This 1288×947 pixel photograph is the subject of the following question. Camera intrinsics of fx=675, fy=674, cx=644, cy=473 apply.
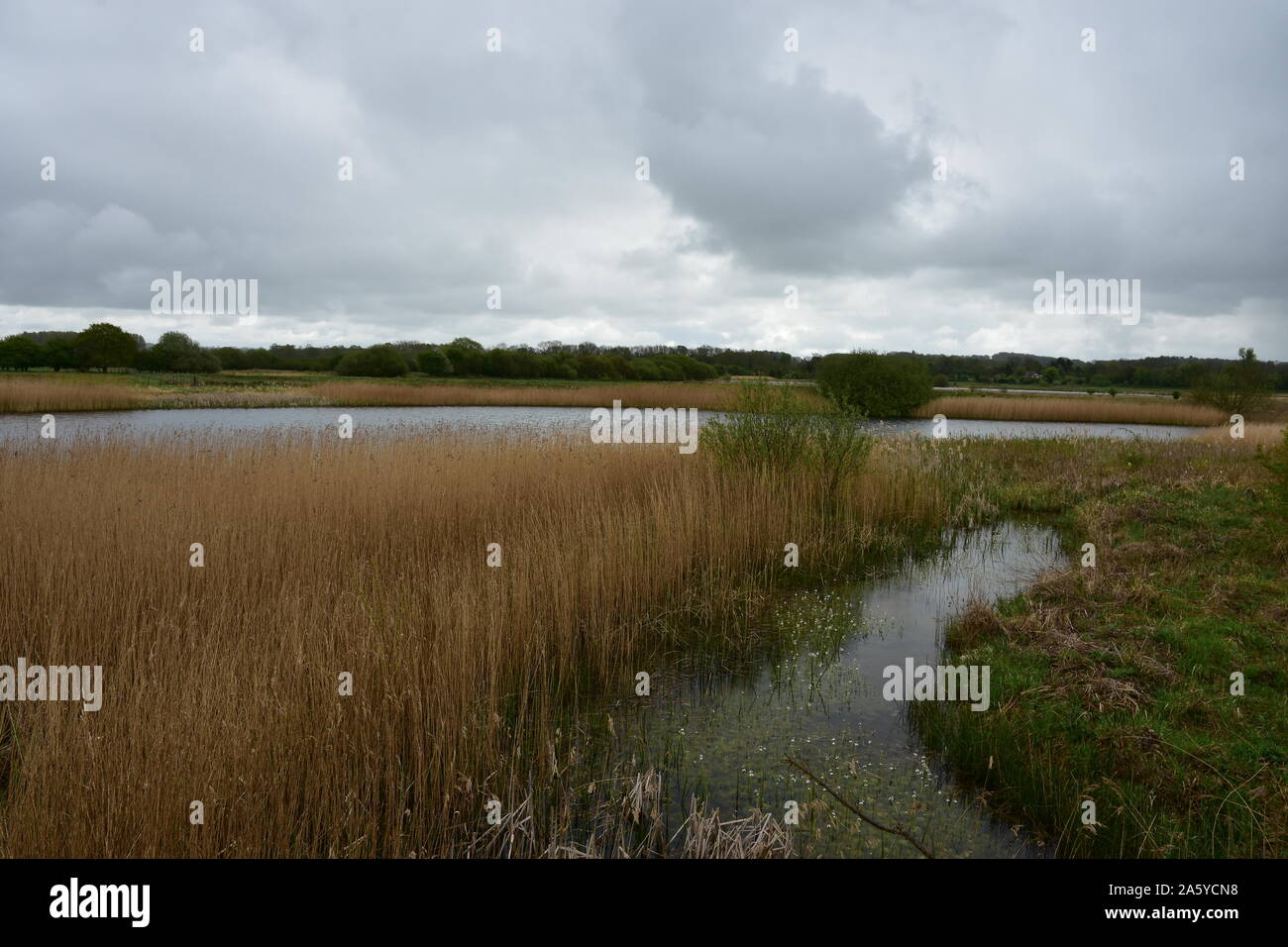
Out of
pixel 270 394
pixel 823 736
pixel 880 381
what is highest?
pixel 880 381

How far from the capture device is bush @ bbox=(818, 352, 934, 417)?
3375cm

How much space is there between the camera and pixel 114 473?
9.13 metres

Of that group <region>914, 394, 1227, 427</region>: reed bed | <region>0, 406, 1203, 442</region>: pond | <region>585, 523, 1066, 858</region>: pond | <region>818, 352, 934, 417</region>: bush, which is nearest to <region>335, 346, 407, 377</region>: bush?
<region>0, 406, 1203, 442</region>: pond

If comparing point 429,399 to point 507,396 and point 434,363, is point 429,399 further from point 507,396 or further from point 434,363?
point 434,363

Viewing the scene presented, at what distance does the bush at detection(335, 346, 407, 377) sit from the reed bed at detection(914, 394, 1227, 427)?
49052mm

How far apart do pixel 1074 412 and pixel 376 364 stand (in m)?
57.9

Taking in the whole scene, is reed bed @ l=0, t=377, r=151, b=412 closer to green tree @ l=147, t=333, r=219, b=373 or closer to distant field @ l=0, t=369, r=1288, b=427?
distant field @ l=0, t=369, r=1288, b=427

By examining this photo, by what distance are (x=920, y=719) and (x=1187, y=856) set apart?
1718mm

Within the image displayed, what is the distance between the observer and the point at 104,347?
5206 cm

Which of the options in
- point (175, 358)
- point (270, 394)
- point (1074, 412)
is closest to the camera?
point (1074, 412)

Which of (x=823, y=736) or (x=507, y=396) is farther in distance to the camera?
(x=507, y=396)

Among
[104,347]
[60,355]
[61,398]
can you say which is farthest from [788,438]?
[60,355]

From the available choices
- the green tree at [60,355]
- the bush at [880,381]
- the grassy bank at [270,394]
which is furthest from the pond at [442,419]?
the green tree at [60,355]
